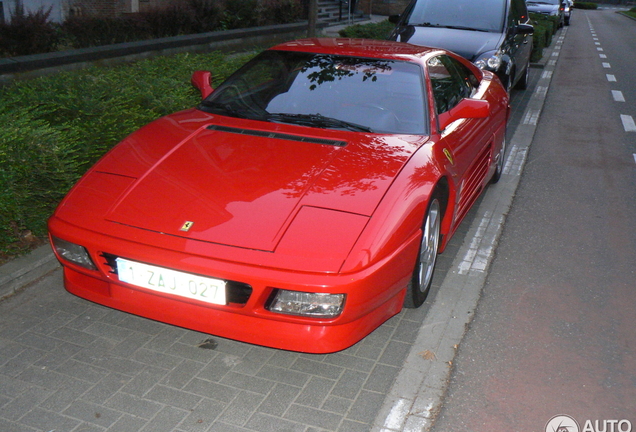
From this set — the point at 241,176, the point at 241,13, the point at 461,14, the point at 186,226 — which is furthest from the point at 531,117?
the point at 241,13

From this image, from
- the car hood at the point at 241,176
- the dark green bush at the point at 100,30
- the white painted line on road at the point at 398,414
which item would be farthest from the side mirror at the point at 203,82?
the dark green bush at the point at 100,30

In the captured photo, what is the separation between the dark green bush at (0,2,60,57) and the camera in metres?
9.69

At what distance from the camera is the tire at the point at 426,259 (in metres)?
3.77

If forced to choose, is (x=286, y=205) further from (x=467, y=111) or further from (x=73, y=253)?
(x=467, y=111)

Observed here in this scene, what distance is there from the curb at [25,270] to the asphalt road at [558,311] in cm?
275

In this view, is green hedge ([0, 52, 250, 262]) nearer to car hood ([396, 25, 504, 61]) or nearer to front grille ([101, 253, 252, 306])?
front grille ([101, 253, 252, 306])

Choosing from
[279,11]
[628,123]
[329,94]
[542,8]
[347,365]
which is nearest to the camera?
[347,365]

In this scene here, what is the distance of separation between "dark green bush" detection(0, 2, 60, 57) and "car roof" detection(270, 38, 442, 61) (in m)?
6.48

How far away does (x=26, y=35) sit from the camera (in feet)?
32.4

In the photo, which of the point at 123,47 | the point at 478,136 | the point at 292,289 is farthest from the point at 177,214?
the point at 123,47

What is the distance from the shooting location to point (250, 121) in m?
4.21

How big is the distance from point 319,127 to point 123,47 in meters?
7.79

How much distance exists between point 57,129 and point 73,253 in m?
1.92

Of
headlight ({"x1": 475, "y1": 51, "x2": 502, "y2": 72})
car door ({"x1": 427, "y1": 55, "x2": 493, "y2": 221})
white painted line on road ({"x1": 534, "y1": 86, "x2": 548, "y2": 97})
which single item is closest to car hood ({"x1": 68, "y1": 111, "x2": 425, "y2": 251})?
car door ({"x1": 427, "y1": 55, "x2": 493, "y2": 221})
